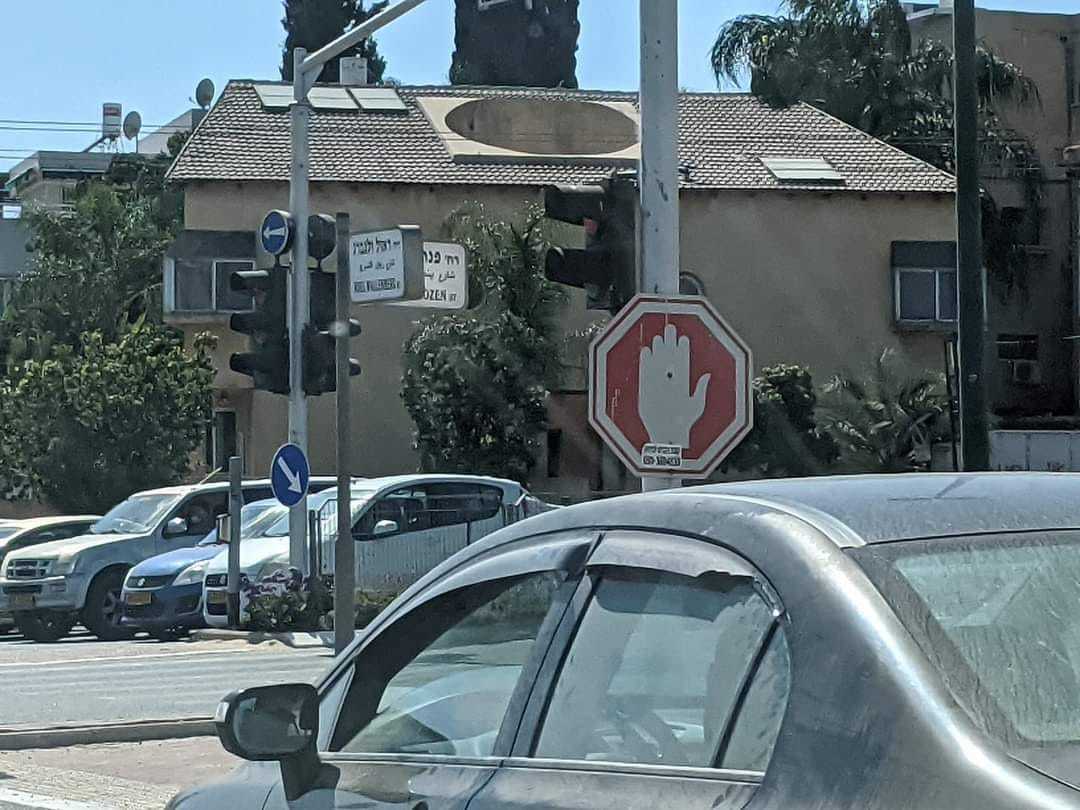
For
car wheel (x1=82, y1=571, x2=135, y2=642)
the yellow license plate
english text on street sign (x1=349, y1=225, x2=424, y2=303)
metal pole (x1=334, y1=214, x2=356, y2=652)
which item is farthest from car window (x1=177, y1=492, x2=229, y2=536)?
english text on street sign (x1=349, y1=225, x2=424, y2=303)

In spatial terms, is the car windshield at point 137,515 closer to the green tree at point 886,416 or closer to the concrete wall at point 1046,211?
the green tree at point 886,416

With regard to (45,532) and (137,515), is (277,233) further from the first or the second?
(45,532)

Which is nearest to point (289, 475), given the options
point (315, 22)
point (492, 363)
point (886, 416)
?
point (492, 363)

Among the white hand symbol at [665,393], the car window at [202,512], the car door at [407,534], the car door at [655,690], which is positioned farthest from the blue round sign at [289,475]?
the car door at [655,690]

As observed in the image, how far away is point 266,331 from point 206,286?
20.9 m

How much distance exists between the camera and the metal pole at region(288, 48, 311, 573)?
64.9 ft

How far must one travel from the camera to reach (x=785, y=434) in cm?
3622

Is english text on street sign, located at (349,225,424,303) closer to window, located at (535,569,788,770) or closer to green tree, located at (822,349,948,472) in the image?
window, located at (535,569,788,770)

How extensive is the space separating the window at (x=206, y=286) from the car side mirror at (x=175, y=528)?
15661 mm

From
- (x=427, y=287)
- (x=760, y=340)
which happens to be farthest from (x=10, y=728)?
(x=760, y=340)

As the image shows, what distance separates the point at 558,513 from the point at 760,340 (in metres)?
37.5

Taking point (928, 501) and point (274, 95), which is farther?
point (274, 95)

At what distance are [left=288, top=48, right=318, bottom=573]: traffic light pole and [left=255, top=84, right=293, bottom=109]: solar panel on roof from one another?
2146 centimetres

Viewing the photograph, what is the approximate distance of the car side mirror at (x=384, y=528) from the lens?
20.8 meters
